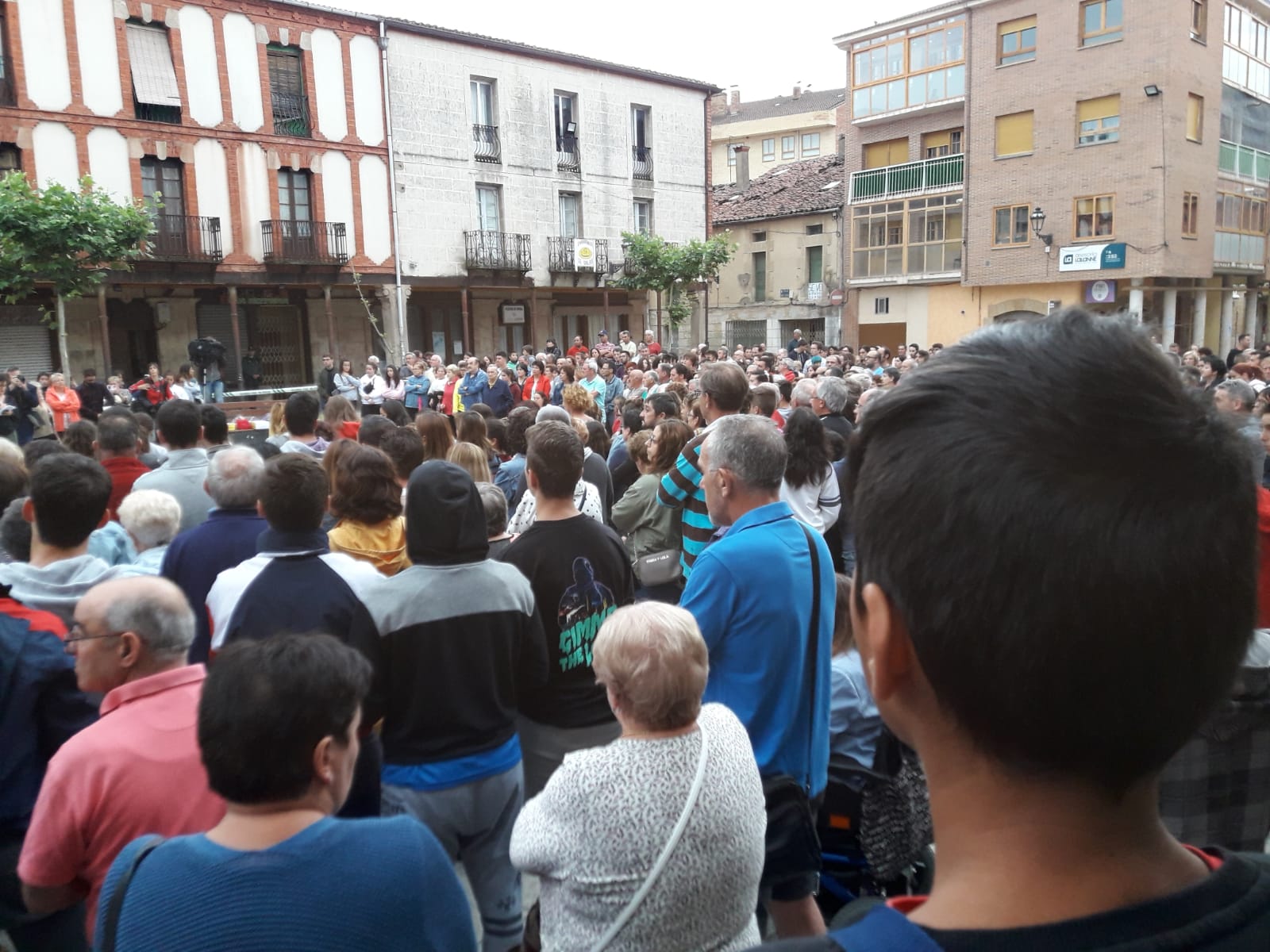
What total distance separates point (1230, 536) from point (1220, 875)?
297mm

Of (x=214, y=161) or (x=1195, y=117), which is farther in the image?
(x=1195, y=117)

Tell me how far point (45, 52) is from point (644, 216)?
56.7 feet

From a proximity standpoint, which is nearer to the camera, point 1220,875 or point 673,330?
point 1220,875

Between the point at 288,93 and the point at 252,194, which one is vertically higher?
the point at 288,93

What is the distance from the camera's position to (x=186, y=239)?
22422mm

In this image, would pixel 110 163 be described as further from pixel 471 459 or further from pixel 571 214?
pixel 471 459

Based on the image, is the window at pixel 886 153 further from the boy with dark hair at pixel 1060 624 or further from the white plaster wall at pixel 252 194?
the boy with dark hair at pixel 1060 624

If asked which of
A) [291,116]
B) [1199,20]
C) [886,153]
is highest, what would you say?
[1199,20]

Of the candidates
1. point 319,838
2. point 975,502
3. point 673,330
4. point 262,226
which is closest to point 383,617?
point 319,838

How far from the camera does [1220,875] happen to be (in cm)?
80

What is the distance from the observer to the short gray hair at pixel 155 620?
2312mm

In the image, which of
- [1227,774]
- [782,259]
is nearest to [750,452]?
[1227,774]

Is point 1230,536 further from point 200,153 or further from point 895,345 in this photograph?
point 895,345

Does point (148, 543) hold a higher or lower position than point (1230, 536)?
lower
